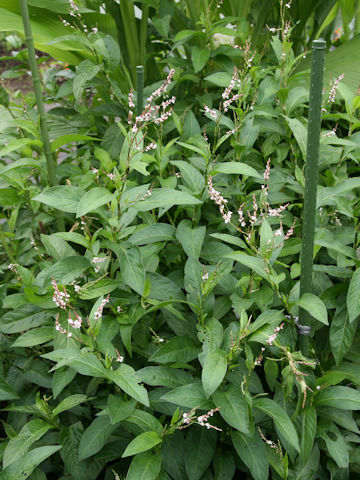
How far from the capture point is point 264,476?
1006mm

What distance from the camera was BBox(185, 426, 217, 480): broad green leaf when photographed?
1061 millimetres

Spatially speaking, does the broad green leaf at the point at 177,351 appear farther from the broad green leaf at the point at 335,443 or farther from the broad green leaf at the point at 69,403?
the broad green leaf at the point at 335,443

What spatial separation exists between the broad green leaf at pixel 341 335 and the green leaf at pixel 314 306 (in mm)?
143

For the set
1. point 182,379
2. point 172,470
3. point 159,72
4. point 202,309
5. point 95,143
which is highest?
point 159,72

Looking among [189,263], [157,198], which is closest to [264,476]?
[189,263]

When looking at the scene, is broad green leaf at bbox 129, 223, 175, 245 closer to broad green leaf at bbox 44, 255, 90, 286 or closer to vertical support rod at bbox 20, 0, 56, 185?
broad green leaf at bbox 44, 255, 90, 286

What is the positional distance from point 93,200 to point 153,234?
0.20 meters

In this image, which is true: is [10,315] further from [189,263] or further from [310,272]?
[310,272]

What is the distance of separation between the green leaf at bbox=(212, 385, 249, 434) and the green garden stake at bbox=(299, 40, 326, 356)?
19 cm

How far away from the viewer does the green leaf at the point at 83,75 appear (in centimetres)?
155

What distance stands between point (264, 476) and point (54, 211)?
3.06 ft

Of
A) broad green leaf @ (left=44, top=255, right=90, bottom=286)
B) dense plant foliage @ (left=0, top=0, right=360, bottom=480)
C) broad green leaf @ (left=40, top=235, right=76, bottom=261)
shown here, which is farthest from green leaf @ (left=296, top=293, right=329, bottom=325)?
broad green leaf @ (left=40, top=235, right=76, bottom=261)

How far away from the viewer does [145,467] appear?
1.00 metres

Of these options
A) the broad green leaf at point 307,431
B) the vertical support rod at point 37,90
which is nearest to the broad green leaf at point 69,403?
the broad green leaf at point 307,431
